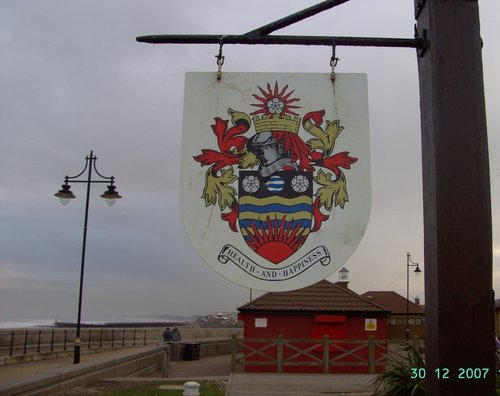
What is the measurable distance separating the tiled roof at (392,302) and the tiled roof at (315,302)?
3060cm

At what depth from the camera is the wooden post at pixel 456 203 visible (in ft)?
9.37

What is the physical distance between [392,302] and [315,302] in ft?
120

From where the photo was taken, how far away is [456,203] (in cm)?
298

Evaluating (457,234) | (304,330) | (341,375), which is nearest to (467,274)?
(457,234)

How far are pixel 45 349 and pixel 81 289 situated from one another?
8609mm

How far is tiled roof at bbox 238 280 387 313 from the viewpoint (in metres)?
17.8

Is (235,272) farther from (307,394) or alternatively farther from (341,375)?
(341,375)

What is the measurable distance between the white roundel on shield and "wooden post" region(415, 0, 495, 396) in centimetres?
41

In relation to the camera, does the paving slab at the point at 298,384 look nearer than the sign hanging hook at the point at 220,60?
No

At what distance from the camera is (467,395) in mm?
2809

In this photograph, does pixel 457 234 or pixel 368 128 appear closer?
pixel 457 234
